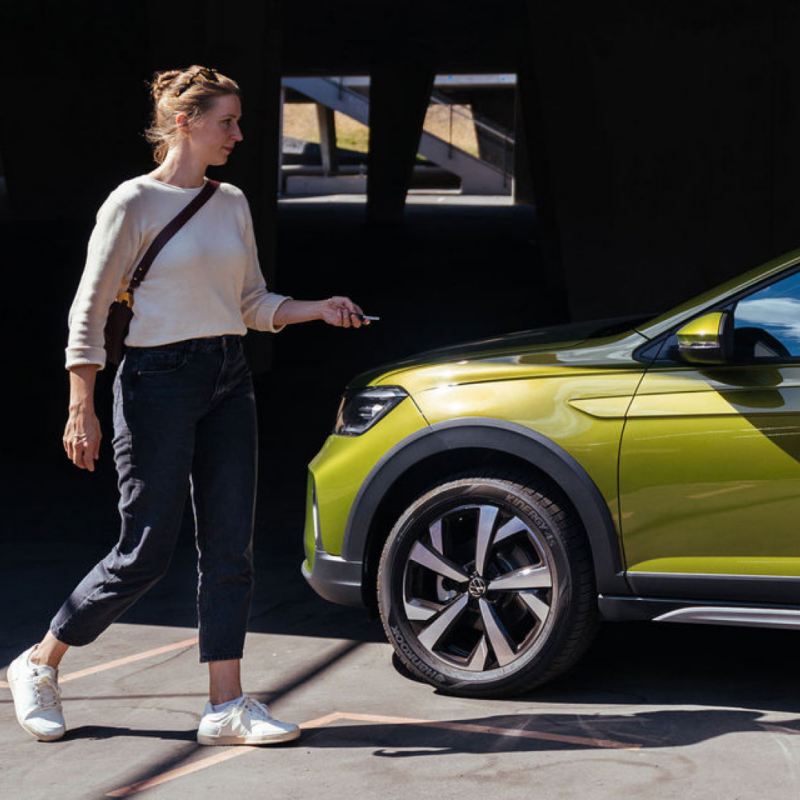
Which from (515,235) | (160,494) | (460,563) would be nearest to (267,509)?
(460,563)

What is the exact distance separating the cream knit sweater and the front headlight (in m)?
0.87

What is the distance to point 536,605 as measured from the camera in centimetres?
492

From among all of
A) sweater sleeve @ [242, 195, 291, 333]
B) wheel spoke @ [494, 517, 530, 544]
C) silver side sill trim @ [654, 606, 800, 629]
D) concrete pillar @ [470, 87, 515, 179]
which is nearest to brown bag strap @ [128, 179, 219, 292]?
sweater sleeve @ [242, 195, 291, 333]

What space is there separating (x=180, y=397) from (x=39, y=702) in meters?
1.08

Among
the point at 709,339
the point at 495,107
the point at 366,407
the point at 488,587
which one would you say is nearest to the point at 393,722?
the point at 488,587

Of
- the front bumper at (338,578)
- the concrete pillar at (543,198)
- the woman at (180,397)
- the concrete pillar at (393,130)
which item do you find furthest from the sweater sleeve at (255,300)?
the concrete pillar at (393,130)

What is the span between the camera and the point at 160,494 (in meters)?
4.46

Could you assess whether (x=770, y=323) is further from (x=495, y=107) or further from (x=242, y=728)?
(x=495, y=107)

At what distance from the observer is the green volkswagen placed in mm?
4695

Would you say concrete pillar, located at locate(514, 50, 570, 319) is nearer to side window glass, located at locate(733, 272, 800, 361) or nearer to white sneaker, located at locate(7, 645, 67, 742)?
side window glass, located at locate(733, 272, 800, 361)

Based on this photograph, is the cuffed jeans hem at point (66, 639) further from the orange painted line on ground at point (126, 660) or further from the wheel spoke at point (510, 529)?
the wheel spoke at point (510, 529)

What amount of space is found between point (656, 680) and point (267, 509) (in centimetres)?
370

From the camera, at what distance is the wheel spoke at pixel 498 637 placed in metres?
4.95

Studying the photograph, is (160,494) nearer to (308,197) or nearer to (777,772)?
(777,772)
